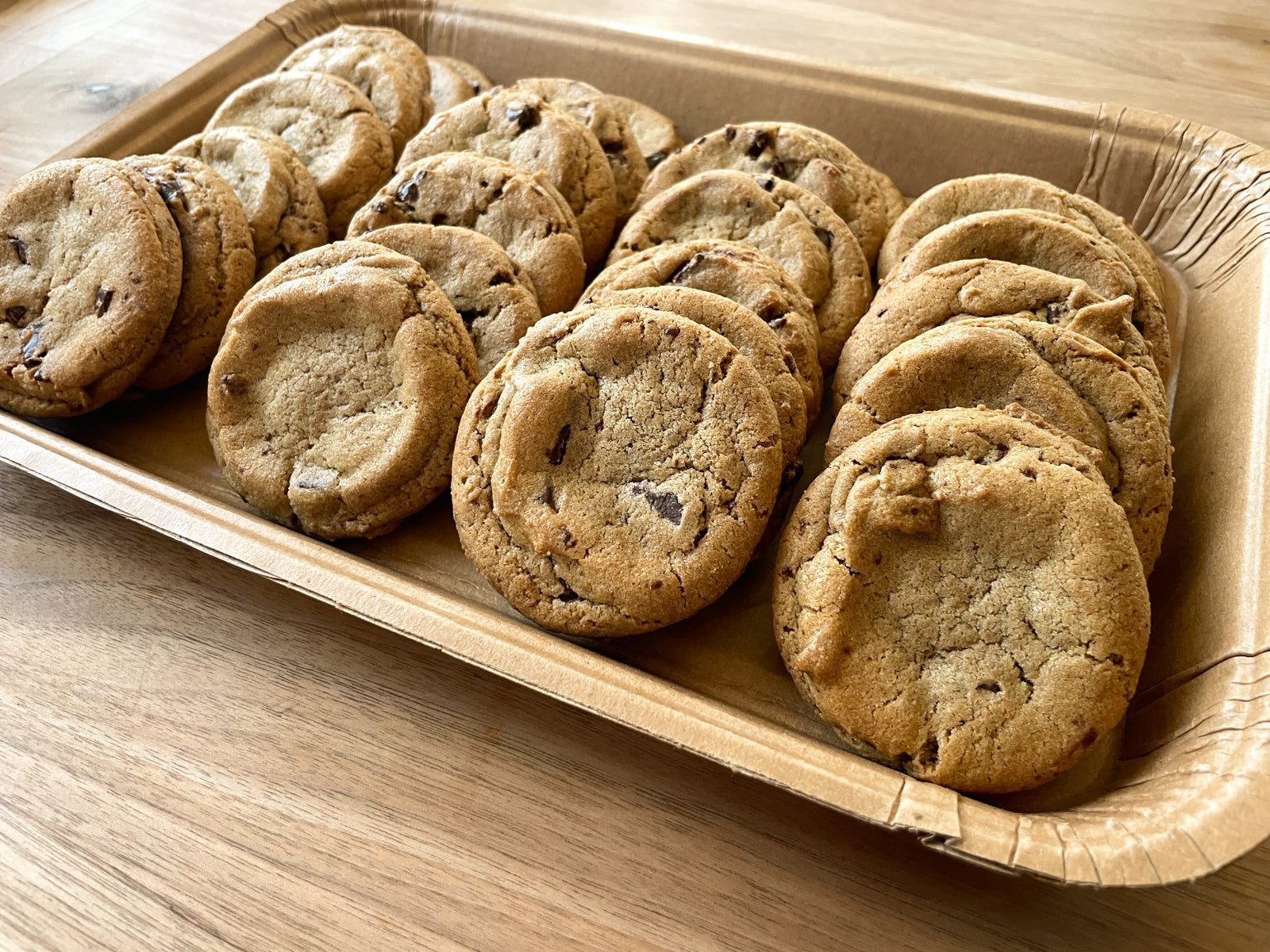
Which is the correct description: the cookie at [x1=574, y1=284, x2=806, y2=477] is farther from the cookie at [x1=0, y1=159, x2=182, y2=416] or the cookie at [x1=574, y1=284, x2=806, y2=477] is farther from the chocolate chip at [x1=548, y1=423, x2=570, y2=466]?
the cookie at [x1=0, y1=159, x2=182, y2=416]

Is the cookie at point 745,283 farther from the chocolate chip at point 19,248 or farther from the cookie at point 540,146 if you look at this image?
the chocolate chip at point 19,248

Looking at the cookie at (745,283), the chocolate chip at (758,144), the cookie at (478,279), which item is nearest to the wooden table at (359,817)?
the cookie at (478,279)

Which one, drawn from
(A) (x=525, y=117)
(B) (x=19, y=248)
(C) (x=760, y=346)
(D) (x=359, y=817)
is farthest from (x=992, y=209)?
(B) (x=19, y=248)

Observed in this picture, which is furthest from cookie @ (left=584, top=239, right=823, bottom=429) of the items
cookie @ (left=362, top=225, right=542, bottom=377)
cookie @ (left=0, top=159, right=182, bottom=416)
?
cookie @ (left=0, top=159, right=182, bottom=416)

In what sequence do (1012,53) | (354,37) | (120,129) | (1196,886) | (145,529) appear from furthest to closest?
(1012,53), (354,37), (120,129), (145,529), (1196,886)

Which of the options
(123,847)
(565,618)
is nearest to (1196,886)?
(565,618)

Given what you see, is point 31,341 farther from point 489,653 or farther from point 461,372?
point 489,653

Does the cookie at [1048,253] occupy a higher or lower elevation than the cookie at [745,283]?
higher

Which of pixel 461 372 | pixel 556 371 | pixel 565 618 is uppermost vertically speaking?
pixel 556 371
